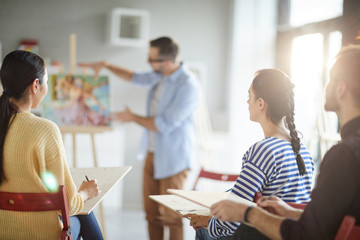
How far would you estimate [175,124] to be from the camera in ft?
10.2

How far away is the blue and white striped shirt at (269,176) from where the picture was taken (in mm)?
1618

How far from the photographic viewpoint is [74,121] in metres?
3.25

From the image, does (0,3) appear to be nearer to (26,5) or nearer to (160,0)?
(26,5)

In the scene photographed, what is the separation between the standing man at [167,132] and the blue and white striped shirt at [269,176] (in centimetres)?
137

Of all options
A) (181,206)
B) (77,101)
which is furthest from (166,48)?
(181,206)

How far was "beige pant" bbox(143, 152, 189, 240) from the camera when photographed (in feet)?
10.0

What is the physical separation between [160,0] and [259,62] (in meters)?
1.29

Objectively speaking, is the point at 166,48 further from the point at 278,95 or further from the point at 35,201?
the point at 35,201

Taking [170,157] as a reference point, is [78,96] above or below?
above

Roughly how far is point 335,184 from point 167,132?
79.8 inches

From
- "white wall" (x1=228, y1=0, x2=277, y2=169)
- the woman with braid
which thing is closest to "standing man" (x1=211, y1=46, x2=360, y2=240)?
the woman with braid

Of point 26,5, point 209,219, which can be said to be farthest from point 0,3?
point 209,219

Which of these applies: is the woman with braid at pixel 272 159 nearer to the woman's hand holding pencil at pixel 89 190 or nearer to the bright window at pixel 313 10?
the woman's hand holding pencil at pixel 89 190

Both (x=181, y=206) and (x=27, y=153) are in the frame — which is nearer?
(x=27, y=153)
